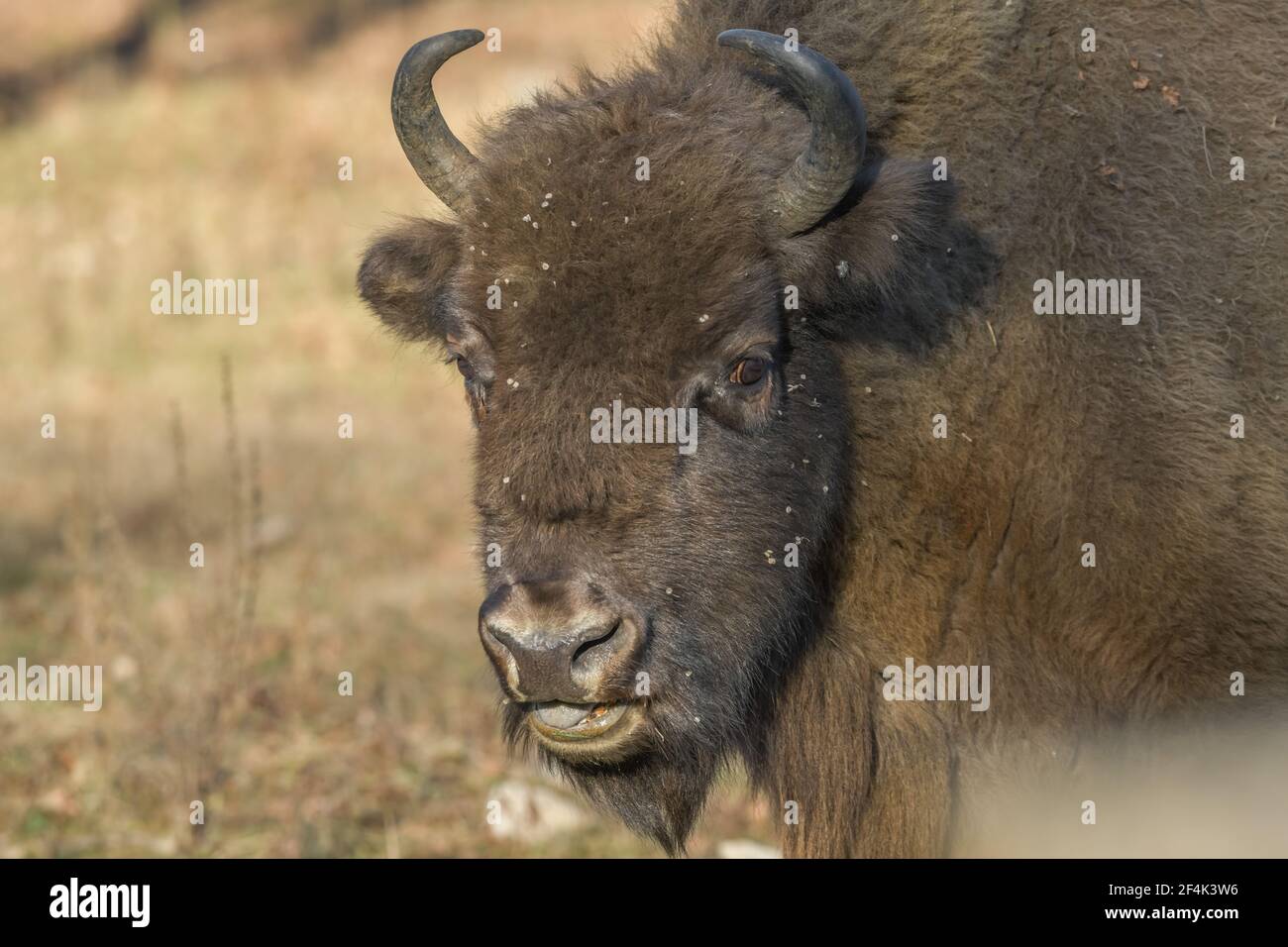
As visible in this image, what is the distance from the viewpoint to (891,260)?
194 inches

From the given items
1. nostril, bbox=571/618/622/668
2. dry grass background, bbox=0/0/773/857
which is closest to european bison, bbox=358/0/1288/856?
nostril, bbox=571/618/622/668

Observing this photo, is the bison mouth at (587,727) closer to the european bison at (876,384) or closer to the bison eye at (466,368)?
the european bison at (876,384)

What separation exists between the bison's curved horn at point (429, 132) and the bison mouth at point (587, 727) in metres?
1.97

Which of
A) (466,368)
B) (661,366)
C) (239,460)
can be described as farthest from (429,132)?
(239,460)

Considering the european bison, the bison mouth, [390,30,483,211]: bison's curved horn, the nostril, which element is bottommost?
the bison mouth

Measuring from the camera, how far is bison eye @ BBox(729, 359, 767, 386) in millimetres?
4852

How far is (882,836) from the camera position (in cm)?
585

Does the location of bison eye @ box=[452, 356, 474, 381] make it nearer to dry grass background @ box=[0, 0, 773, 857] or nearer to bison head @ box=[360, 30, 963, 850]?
→ bison head @ box=[360, 30, 963, 850]

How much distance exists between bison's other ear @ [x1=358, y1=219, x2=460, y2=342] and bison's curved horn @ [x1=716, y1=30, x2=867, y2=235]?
1313 mm

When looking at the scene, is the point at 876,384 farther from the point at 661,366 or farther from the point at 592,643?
the point at 592,643

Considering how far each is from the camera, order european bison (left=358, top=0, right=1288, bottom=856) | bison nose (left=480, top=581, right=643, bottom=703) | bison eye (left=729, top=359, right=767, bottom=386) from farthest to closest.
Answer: bison eye (left=729, top=359, right=767, bottom=386) < european bison (left=358, top=0, right=1288, bottom=856) < bison nose (left=480, top=581, right=643, bottom=703)

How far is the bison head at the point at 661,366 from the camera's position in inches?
182

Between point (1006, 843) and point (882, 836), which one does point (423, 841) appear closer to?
point (882, 836)

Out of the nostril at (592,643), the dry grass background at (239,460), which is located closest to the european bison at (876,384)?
the nostril at (592,643)
